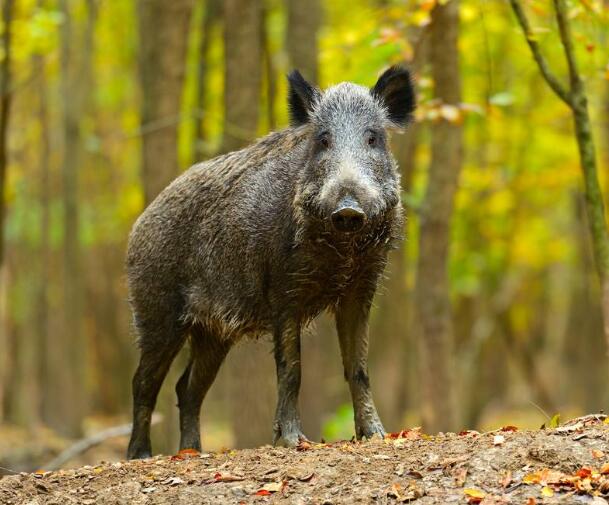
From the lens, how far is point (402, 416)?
20.1m

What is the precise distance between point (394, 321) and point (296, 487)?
Answer: 44.6 feet

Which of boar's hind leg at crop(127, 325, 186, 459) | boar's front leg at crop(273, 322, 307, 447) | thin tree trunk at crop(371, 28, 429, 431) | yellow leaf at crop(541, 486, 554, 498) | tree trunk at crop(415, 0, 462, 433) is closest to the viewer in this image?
yellow leaf at crop(541, 486, 554, 498)

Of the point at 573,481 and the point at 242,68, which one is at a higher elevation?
the point at 242,68

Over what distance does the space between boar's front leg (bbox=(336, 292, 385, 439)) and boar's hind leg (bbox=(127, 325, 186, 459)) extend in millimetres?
1588

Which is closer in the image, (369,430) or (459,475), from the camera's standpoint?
(459,475)

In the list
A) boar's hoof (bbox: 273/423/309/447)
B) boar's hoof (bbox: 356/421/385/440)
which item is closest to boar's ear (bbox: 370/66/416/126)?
boar's hoof (bbox: 356/421/385/440)

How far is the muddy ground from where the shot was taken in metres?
5.52

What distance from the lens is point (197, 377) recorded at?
8922mm

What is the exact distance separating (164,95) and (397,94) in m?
4.25

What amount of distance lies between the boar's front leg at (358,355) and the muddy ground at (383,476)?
2.20ft

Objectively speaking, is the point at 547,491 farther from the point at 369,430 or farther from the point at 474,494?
the point at 369,430

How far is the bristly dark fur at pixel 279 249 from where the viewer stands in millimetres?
7359

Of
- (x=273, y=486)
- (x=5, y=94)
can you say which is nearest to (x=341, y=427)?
(x=5, y=94)

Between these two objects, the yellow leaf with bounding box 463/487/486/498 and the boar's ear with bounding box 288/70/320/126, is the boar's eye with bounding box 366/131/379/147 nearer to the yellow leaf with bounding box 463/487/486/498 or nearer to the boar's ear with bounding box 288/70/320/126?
the boar's ear with bounding box 288/70/320/126
